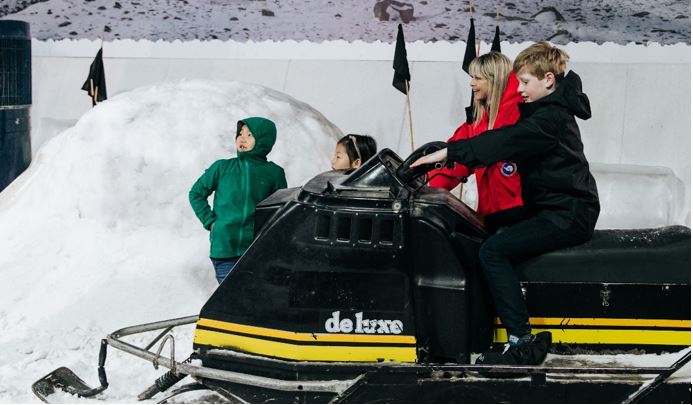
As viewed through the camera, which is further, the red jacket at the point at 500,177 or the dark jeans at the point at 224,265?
the dark jeans at the point at 224,265

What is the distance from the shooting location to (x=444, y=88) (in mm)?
8219

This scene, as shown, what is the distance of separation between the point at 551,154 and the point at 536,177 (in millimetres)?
101

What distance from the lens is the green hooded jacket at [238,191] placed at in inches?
179

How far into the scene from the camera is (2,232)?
251 inches

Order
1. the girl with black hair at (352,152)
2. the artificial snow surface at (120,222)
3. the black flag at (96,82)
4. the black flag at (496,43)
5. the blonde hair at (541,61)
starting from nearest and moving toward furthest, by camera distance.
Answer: the blonde hair at (541,61) → the girl with black hair at (352,152) → the artificial snow surface at (120,222) → the black flag at (496,43) → the black flag at (96,82)

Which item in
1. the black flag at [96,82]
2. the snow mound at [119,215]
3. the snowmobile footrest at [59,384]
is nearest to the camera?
the snowmobile footrest at [59,384]

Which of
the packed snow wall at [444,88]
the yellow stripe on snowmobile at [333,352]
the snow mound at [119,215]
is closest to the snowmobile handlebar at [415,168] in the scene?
the yellow stripe on snowmobile at [333,352]

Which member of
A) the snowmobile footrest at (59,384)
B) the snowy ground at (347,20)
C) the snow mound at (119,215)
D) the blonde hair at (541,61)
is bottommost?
the snowmobile footrest at (59,384)

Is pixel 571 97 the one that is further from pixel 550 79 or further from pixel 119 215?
pixel 119 215

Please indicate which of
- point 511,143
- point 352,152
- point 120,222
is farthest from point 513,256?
point 120,222

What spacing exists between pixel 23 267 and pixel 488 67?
3.24 meters

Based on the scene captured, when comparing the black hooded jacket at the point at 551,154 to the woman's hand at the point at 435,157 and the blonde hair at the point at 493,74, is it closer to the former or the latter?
the woman's hand at the point at 435,157

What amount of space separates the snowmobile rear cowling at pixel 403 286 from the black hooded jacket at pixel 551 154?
164 mm

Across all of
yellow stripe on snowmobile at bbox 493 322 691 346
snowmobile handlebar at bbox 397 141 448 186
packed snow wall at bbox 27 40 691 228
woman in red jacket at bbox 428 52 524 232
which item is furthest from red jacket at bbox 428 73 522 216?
packed snow wall at bbox 27 40 691 228
